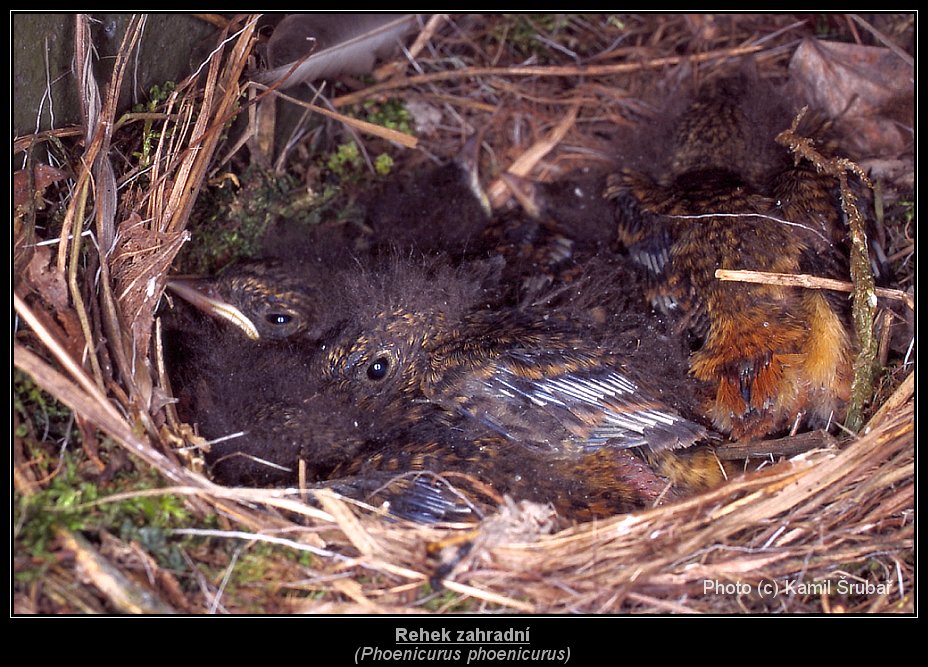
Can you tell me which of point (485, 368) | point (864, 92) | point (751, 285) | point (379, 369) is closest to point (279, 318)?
point (379, 369)

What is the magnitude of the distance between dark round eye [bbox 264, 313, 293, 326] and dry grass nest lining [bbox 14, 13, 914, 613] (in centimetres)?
60

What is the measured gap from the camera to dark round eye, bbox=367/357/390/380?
9.40 ft

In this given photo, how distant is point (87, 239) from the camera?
2402mm

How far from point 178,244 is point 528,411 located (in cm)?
123

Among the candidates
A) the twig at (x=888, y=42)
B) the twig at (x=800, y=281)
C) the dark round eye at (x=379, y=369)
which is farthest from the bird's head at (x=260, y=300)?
the twig at (x=888, y=42)

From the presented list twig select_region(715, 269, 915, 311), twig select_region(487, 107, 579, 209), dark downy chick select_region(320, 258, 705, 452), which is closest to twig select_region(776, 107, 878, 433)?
twig select_region(715, 269, 915, 311)

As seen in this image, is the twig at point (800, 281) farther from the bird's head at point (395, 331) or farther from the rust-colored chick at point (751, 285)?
the bird's head at point (395, 331)

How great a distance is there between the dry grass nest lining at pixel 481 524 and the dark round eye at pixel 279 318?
60 centimetres

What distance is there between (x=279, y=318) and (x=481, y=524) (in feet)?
4.12

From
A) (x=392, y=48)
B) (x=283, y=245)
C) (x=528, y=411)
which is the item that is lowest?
(x=528, y=411)

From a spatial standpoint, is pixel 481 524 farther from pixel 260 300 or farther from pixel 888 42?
pixel 888 42

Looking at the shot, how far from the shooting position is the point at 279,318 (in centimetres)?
304

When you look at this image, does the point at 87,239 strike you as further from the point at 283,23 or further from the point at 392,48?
the point at 392,48
